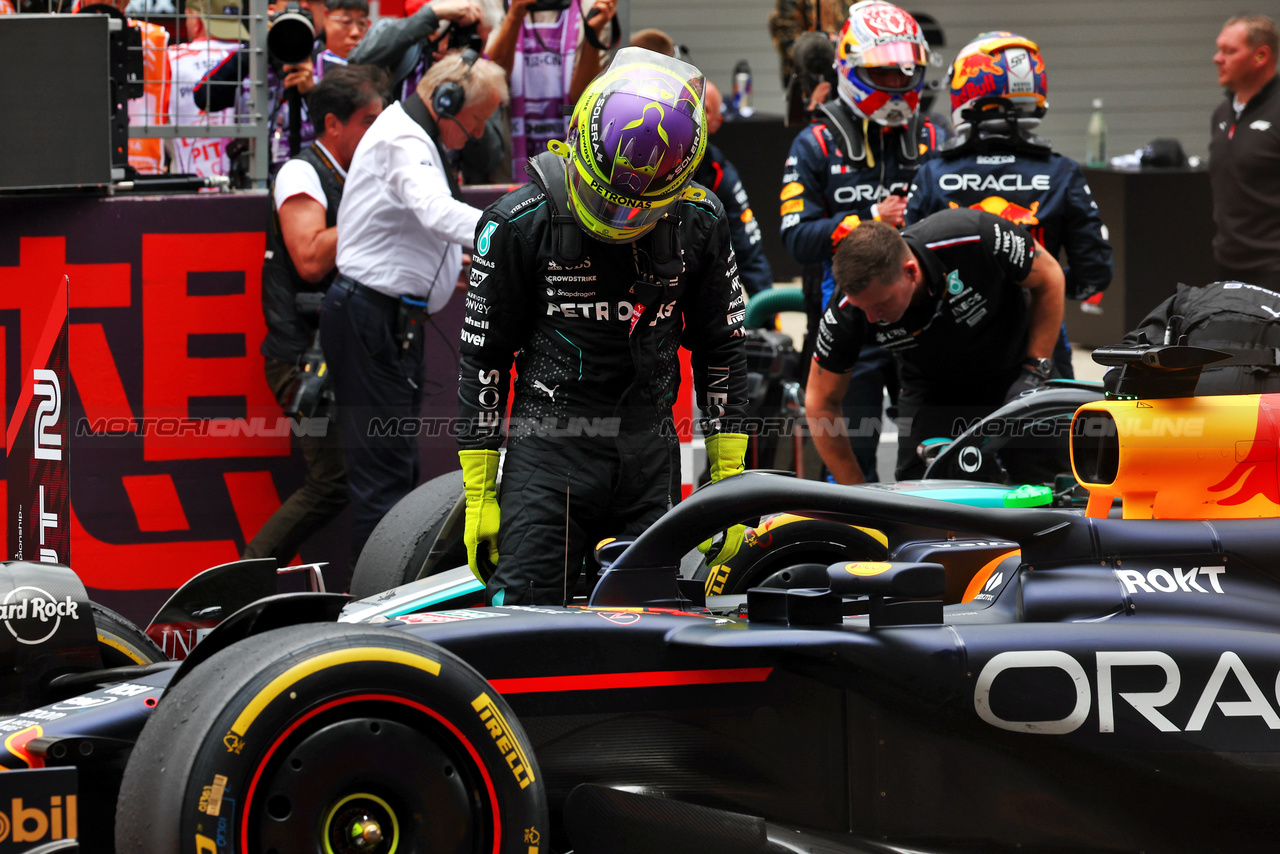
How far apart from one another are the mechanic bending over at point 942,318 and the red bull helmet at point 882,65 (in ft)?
4.36

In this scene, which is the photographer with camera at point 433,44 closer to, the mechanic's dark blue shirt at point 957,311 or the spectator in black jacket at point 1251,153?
the mechanic's dark blue shirt at point 957,311

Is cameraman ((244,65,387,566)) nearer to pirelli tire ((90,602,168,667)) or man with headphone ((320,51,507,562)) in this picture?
man with headphone ((320,51,507,562))

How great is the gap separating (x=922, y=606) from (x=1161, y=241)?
9.73 meters

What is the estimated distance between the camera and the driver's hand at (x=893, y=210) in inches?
246

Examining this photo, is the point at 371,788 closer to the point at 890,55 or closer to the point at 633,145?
the point at 633,145

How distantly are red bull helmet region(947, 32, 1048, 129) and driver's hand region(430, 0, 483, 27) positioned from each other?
7.10 feet

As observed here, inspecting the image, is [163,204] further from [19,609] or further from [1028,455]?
[1028,455]

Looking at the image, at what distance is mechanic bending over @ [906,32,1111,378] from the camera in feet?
18.8

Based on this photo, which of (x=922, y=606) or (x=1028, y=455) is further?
(x=1028, y=455)

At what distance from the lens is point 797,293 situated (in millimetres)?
7184

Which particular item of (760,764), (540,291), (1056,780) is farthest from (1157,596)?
(540,291)

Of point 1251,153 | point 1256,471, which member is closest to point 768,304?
point 1251,153

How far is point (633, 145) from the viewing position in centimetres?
318

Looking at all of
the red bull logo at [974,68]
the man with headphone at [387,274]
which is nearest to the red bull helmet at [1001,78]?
the red bull logo at [974,68]
